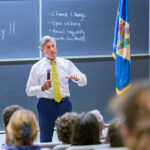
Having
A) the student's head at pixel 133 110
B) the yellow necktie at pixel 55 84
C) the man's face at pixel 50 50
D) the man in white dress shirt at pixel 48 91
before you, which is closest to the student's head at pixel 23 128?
the student's head at pixel 133 110

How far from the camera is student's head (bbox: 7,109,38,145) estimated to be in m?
1.85

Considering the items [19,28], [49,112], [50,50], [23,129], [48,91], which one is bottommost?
[49,112]

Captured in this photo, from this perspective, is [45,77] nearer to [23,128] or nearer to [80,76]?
[80,76]

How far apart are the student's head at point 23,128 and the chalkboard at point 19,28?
4.31 metres

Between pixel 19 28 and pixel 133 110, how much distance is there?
18.2 feet

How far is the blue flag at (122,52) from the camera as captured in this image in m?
5.29

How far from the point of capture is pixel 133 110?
27.7 inches

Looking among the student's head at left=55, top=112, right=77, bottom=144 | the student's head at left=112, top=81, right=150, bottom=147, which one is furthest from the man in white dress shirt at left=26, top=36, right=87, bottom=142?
the student's head at left=112, top=81, right=150, bottom=147

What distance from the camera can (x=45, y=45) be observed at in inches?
173

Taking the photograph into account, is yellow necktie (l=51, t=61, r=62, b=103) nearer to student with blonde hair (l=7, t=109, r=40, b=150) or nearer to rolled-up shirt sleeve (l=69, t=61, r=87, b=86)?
rolled-up shirt sleeve (l=69, t=61, r=87, b=86)

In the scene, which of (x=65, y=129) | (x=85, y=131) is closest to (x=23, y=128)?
(x=85, y=131)

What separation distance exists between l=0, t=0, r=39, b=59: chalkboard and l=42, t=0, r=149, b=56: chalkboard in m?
0.18

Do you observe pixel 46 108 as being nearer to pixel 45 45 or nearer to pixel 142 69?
pixel 45 45

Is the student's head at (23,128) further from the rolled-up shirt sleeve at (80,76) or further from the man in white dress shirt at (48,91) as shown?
the rolled-up shirt sleeve at (80,76)
